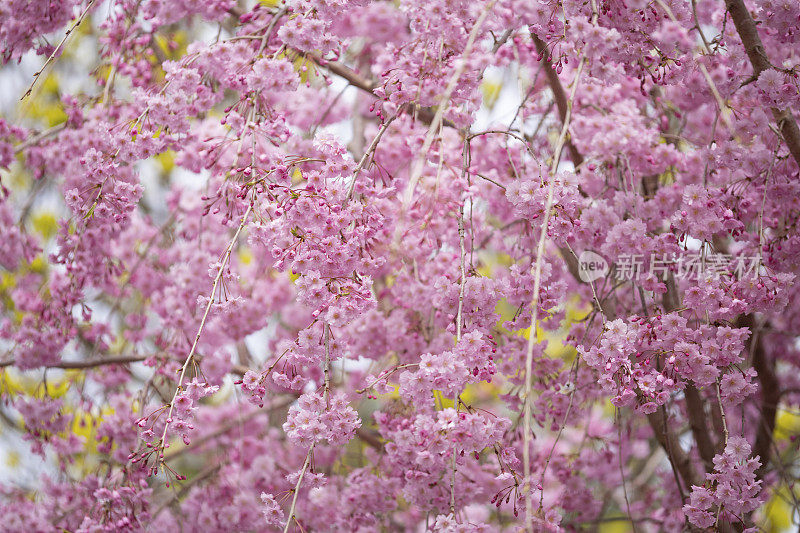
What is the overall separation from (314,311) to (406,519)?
252 cm

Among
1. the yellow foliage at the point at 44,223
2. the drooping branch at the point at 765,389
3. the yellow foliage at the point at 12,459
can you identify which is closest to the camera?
the drooping branch at the point at 765,389

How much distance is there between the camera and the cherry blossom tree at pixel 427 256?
6.86 ft

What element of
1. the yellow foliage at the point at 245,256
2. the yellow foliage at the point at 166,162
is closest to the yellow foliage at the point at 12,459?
the yellow foliage at the point at 245,256

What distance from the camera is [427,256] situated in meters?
2.85

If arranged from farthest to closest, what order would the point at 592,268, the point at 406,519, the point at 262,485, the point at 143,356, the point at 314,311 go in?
the point at 406,519 → the point at 262,485 → the point at 143,356 → the point at 592,268 → the point at 314,311

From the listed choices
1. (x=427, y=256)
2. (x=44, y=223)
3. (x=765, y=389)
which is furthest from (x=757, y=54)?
(x=44, y=223)

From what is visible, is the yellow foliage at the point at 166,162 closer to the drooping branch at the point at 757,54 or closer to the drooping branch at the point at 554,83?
the drooping branch at the point at 554,83

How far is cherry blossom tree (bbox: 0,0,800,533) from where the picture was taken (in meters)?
2.09

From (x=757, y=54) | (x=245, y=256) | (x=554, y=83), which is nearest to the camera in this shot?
(x=757, y=54)

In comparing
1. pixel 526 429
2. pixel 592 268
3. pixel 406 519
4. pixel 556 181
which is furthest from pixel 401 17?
pixel 526 429

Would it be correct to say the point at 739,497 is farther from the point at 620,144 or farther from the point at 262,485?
the point at 262,485

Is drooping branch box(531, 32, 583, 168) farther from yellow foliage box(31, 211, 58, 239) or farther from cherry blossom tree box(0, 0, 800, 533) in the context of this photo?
yellow foliage box(31, 211, 58, 239)

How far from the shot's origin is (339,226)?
207 cm
